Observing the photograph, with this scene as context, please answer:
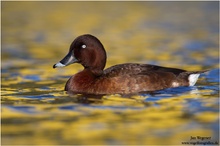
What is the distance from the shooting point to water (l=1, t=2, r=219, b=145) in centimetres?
710

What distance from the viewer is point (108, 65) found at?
1338 cm

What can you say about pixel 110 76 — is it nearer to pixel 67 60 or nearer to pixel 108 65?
pixel 67 60

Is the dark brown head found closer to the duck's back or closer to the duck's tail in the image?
the duck's back

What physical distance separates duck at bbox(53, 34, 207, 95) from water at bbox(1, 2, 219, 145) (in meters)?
0.21

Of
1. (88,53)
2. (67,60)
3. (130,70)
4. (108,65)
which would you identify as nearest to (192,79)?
(130,70)

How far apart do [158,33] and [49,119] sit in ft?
37.3

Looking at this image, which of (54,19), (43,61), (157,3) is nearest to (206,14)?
(157,3)

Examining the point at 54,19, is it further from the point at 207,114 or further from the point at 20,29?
the point at 207,114

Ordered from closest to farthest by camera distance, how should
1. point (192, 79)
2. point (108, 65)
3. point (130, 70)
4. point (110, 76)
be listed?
point (110, 76), point (130, 70), point (192, 79), point (108, 65)

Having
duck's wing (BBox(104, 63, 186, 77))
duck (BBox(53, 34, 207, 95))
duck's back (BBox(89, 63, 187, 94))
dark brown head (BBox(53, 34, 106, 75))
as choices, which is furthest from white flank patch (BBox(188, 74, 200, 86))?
dark brown head (BBox(53, 34, 106, 75))

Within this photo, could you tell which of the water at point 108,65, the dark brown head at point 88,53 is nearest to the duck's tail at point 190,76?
the water at point 108,65

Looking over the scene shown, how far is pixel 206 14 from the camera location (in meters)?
22.1

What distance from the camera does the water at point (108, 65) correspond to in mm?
7102

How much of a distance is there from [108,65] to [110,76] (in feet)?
12.8
